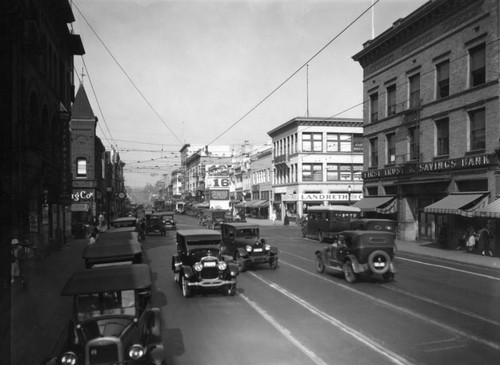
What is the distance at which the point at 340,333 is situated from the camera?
28.7 ft

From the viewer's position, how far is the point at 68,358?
5.93 meters

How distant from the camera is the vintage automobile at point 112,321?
20.1ft

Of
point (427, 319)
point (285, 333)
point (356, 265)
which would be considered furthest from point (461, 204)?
point (285, 333)

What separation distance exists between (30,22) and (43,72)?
601 centimetres

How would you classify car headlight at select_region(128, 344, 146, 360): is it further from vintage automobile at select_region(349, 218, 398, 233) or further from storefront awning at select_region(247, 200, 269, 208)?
storefront awning at select_region(247, 200, 269, 208)

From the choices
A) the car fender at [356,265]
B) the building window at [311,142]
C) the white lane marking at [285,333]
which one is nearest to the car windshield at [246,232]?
the car fender at [356,265]

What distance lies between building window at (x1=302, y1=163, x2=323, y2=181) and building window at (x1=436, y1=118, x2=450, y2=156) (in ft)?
102

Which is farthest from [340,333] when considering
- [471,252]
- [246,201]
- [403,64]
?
[246,201]

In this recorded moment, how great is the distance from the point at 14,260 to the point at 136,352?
10034mm

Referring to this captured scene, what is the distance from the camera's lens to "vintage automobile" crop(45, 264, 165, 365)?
6121 mm

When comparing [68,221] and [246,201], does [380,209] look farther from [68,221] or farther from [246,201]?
[246,201]

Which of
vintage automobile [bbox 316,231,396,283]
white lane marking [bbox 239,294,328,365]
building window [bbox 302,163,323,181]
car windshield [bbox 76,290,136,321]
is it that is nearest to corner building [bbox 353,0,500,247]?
vintage automobile [bbox 316,231,396,283]

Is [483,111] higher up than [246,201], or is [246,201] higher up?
[483,111]

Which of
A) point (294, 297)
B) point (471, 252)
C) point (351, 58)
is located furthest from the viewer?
point (351, 58)
